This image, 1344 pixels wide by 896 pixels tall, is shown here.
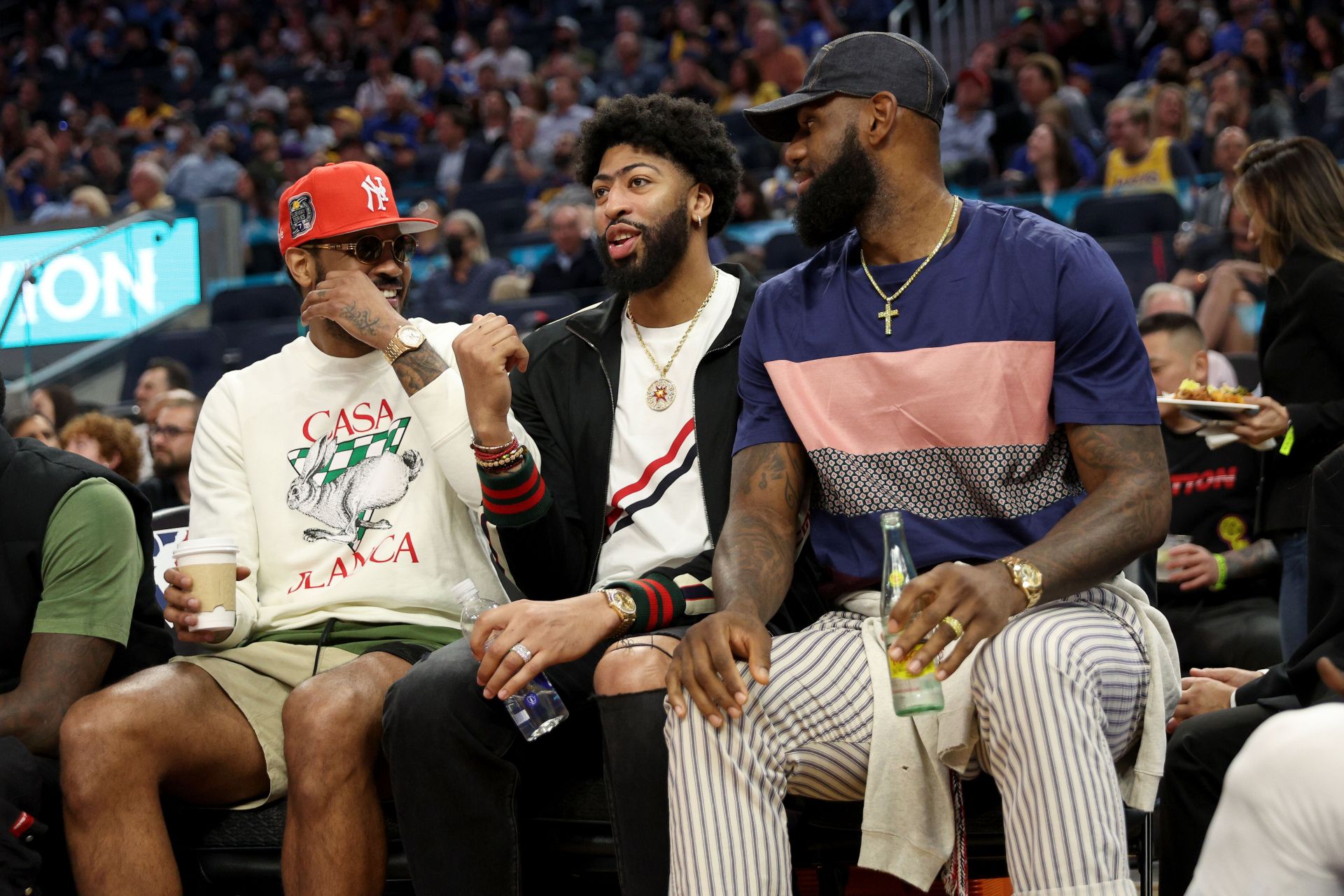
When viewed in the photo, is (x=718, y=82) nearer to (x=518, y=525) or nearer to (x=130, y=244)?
(x=130, y=244)

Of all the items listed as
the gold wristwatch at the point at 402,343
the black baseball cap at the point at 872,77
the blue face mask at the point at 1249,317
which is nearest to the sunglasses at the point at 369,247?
the gold wristwatch at the point at 402,343

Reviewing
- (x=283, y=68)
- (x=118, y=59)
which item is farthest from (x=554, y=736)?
(x=118, y=59)

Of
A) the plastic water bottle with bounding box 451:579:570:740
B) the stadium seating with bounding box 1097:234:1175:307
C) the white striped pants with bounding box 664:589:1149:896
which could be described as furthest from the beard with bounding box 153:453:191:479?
the stadium seating with bounding box 1097:234:1175:307

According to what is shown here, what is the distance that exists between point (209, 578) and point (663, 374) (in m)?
0.99

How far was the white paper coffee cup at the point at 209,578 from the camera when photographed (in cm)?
257

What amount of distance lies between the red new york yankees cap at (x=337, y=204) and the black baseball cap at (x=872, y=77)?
0.90 m

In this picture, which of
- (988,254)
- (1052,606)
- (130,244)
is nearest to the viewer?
(1052,606)

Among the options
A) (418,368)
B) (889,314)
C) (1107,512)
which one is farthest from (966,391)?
(418,368)

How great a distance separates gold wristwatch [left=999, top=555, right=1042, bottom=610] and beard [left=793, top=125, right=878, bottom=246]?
0.78m

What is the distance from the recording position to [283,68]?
48.1ft

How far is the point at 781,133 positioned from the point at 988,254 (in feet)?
1.58

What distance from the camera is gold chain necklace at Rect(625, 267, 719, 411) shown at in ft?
9.46

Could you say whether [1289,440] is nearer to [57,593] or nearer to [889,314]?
[889,314]

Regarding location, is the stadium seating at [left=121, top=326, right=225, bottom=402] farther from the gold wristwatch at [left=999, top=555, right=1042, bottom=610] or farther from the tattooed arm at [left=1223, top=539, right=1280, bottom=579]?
the gold wristwatch at [left=999, top=555, right=1042, bottom=610]
